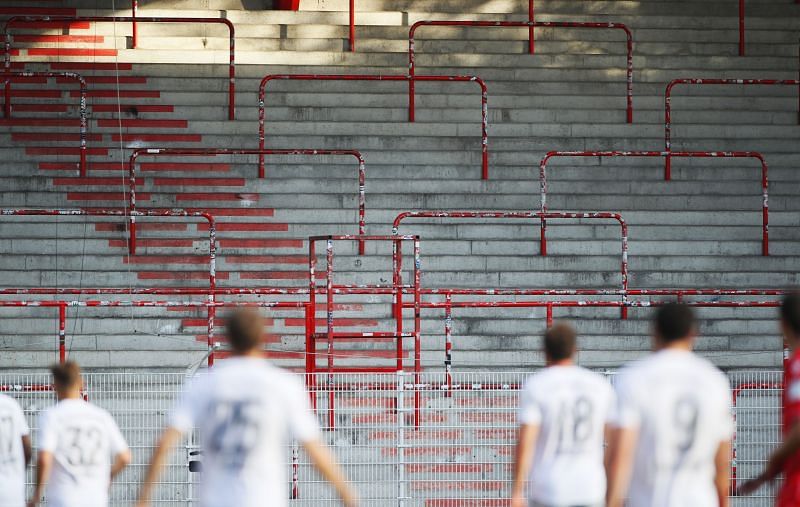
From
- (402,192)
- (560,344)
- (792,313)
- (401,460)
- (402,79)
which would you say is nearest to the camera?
(792,313)

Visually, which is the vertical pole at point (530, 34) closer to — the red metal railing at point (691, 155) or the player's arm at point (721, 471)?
the red metal railing at point (691, 155)

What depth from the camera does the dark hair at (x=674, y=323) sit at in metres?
5.56

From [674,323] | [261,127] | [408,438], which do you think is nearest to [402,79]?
[261,127]

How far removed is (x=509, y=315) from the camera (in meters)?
12.4

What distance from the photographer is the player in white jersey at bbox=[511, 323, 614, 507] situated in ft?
19.6

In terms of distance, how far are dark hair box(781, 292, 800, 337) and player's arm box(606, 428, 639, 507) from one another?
2.86ft

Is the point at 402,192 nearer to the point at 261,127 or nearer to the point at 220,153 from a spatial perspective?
the point at 261,127

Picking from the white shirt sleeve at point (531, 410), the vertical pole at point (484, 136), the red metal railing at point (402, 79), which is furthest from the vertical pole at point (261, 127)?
the white shirt sleeve at point (531, 410)

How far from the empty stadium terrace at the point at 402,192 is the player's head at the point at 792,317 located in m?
3.65

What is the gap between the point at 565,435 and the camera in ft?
19.7

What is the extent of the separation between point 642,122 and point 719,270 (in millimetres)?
2480

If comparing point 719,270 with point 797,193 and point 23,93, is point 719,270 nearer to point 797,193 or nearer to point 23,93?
point 797,193

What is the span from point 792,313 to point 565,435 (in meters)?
1.08

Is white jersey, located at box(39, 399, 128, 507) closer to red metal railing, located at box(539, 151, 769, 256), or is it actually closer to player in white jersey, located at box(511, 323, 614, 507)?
player in white jersey, located at box(511, 323, 614, 507)
